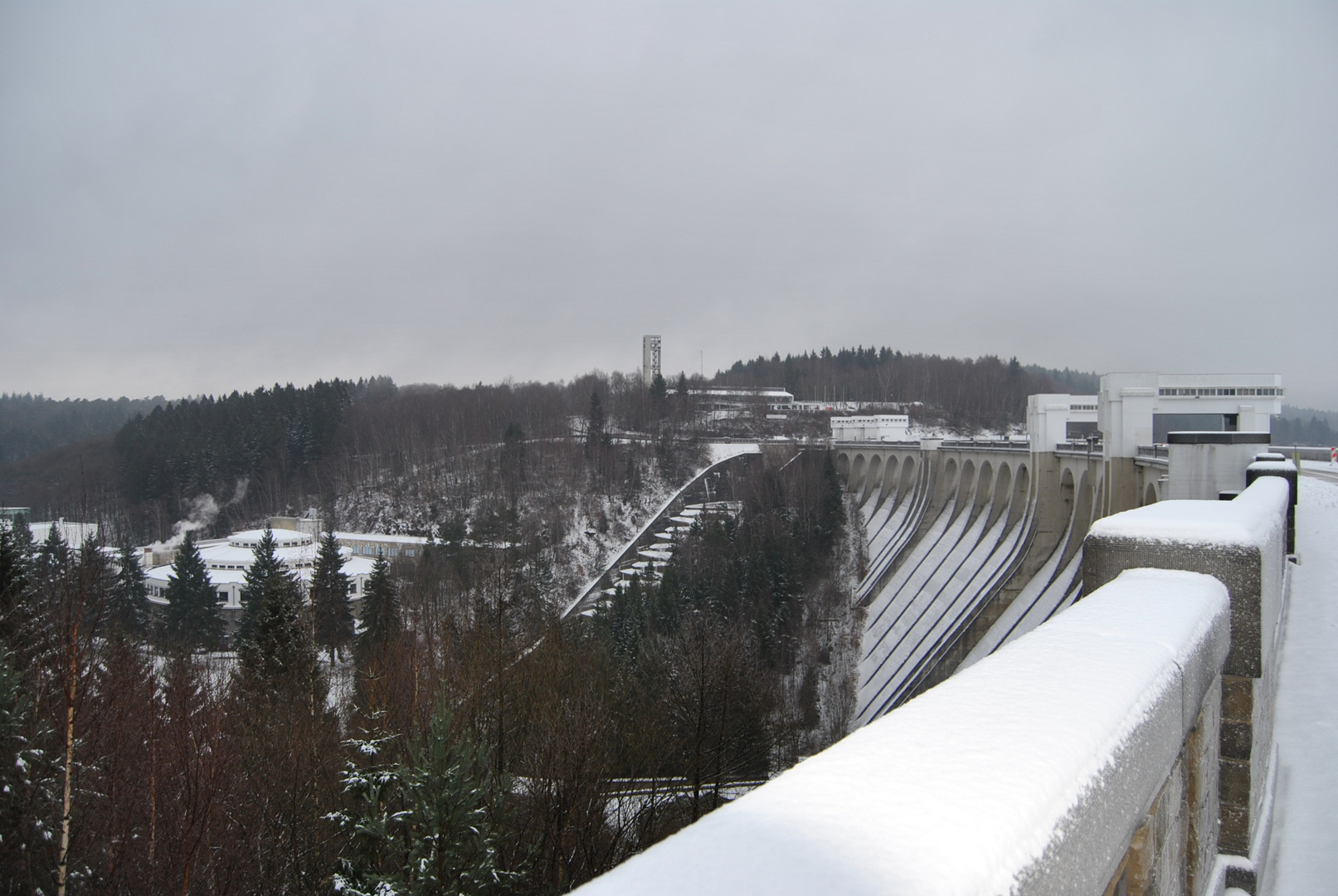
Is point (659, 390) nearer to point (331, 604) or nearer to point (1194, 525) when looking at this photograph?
point (331, 604)

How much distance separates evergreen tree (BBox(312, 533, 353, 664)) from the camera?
3319 cm

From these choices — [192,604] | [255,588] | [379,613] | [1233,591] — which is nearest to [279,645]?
[379,613]

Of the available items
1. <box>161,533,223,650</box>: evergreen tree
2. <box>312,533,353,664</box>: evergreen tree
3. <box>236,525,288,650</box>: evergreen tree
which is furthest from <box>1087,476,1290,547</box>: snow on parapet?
<box>161,533,223,650</box>: evergreen tree

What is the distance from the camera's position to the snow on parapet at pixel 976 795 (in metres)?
1.00

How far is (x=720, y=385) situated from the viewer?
4518 inches

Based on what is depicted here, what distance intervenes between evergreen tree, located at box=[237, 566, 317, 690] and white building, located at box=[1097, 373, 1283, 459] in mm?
23969

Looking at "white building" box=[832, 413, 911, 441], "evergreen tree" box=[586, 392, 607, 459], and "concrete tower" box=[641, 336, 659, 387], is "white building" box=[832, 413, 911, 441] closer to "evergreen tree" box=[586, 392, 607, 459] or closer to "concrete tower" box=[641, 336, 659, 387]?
"evergreen tree" box=[586, 392, 607, 459]

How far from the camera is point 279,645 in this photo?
20344 mm

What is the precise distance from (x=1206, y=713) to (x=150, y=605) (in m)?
51.6

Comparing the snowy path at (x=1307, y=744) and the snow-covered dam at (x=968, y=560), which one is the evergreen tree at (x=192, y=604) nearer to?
the snow-covered dam at (x=968, y=560)

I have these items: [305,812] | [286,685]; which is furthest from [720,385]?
[305,812]

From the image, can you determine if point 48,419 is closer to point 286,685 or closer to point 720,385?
point 720,385

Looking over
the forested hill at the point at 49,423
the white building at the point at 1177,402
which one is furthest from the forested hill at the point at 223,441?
the white building at the point at 1177,402

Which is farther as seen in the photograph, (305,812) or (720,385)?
(720,385)
